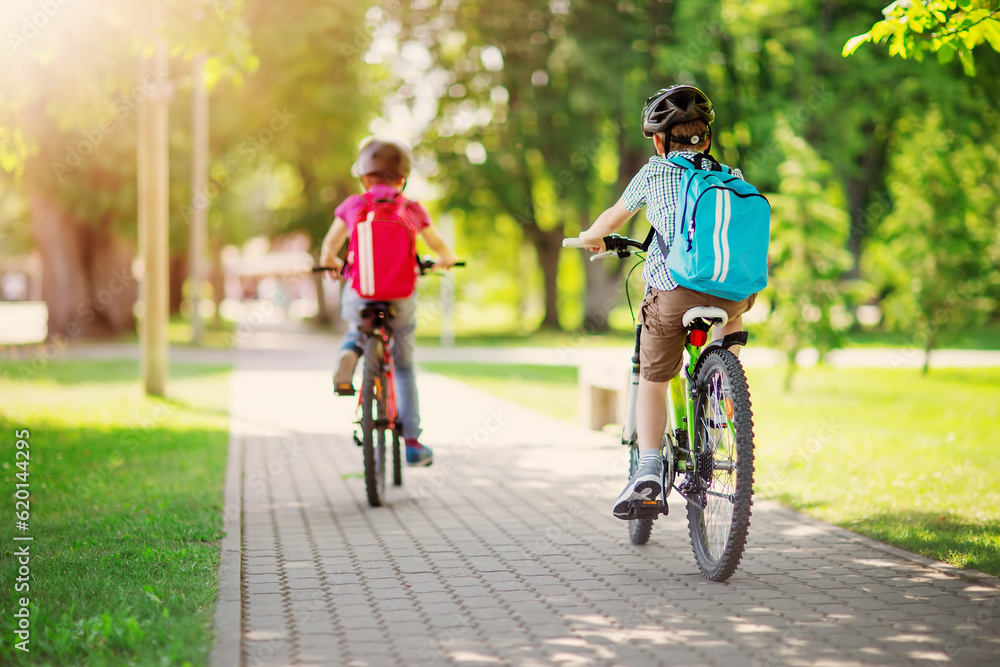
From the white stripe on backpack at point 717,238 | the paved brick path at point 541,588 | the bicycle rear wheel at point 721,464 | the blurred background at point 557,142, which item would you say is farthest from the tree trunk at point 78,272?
the white stripe on backpack at point 717,238

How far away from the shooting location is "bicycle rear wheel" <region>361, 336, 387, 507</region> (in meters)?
6.43

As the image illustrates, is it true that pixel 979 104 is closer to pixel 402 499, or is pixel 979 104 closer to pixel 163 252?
pixel 163 252

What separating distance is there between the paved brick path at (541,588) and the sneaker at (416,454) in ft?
0.92

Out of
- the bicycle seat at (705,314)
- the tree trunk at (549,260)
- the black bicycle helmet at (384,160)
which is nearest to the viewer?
the bicycle seat at (705,314)

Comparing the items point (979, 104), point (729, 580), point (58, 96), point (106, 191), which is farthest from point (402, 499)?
point (979, 104)

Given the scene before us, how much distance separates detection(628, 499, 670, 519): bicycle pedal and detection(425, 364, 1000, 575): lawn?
1.47 metres

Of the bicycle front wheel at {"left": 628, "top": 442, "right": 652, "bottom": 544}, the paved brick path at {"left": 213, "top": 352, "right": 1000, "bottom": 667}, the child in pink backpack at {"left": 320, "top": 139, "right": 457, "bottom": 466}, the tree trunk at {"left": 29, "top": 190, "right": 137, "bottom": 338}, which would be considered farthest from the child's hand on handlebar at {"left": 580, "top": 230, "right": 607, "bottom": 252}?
the tree trunk at {"left": 29, "top": 190, "right": 137, "bottom": 338}

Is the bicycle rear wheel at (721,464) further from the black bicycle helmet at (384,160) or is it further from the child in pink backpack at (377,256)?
the black bicycle helmet at (384,160)

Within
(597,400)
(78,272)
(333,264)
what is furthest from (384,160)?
(78,272)

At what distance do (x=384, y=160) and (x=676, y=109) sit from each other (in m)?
2.29

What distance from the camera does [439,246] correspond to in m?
7.02

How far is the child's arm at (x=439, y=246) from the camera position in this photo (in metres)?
6.89

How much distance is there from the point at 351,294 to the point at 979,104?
21.0m

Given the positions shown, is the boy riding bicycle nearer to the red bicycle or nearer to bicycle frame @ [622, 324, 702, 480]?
bicycle frame @ [622, 324, 702, 480]
